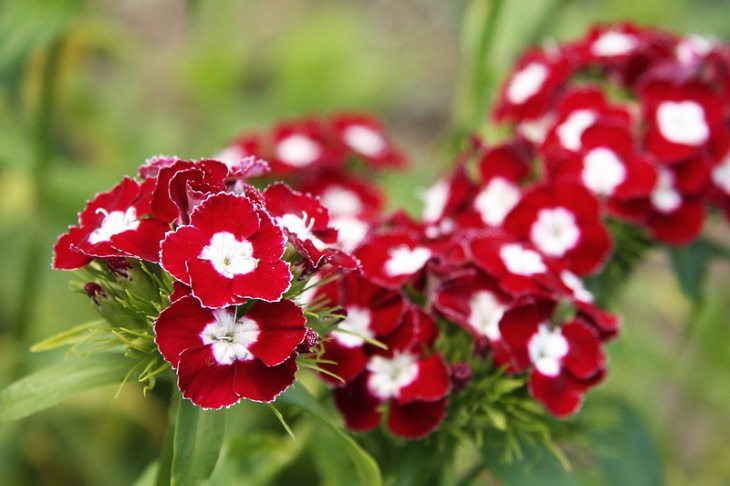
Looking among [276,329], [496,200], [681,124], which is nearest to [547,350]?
[496,200]

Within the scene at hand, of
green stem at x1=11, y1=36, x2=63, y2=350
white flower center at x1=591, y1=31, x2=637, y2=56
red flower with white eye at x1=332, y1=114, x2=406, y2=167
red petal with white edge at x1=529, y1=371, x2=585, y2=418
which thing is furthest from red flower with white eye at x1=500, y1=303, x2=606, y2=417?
green stem at x1=11, y1=36, x2=63, y2=350

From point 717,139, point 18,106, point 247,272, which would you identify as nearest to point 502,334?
point 247,272

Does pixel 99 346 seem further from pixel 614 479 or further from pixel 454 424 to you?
pixel 614 479

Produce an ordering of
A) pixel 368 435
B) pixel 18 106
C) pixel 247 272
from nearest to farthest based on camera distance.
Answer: pixel 247 272 → pixel 368 435 → pixel 18 106

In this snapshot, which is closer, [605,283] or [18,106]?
[605,283]

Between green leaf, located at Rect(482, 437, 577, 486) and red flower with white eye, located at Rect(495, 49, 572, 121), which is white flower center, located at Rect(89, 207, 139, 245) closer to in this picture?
green leaf, located at Rect(482, 437, 577, 486)

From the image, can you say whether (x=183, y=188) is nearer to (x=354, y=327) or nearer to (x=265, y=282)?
(x=265, y=282)
